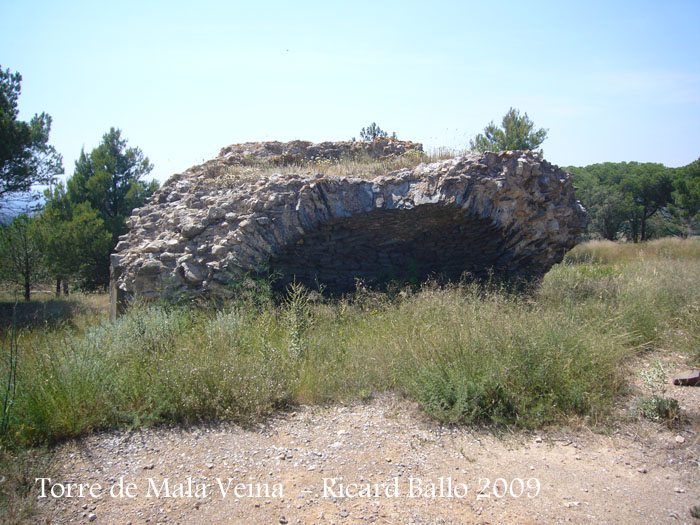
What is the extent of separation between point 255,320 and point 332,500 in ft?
10.7

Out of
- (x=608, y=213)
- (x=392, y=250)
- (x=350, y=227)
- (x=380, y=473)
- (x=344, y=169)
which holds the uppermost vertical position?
(x=344, y=169)

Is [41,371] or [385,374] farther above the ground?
[41,371]

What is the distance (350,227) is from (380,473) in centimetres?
443

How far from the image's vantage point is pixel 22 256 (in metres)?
11.5

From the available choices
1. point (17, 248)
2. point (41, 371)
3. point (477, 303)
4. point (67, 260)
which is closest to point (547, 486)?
point (477, 303)

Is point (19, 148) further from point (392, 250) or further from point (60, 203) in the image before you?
point (392, 250)

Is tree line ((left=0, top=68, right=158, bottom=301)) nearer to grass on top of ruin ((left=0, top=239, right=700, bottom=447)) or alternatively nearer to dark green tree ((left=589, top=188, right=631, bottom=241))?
grass on top of ruin ((left=0, top=239, right=700, bottom=447))

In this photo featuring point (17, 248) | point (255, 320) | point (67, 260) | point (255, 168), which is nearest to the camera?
point (255, 320)

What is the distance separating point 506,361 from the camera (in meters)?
4.27

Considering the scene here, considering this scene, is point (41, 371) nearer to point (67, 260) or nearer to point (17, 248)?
point (17, 248)

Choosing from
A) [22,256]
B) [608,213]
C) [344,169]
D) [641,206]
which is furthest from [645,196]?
[22,256]

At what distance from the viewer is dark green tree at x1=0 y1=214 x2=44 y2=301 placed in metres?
9.57

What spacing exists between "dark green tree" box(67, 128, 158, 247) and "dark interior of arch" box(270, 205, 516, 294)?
381 inches

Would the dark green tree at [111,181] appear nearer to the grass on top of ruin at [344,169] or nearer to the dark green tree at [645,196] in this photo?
the grass on top of ruin at [344,169]
